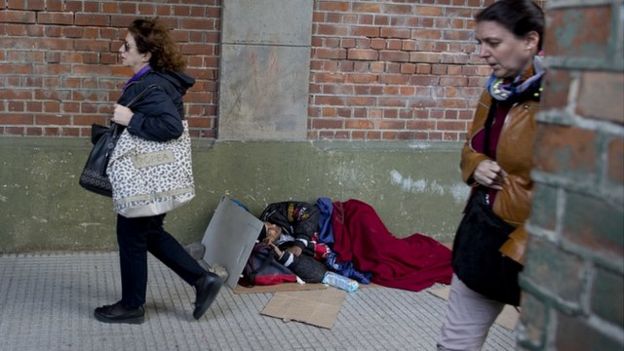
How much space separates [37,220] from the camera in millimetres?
5730

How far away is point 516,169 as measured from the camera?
8.82 feet

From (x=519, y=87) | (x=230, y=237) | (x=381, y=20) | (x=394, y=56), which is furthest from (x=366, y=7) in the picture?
(x=519, y=87)

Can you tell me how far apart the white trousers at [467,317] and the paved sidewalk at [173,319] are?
5.04 feet

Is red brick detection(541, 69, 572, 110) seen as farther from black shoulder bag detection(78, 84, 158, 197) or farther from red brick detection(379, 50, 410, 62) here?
red brick detection(379, 50, 410, 62)

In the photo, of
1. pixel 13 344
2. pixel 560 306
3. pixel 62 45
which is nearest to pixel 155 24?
pixel 62 45

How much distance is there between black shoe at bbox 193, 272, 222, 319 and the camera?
4.61 metres

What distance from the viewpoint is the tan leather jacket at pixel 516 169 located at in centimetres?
263

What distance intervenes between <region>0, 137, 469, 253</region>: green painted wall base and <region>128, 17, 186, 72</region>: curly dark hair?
5.24 feet

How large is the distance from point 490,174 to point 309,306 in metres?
2.48

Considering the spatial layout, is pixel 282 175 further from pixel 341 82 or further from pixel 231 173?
pixel 341 82

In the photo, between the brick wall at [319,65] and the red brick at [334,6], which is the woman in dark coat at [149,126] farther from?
the red brick at [334,6]

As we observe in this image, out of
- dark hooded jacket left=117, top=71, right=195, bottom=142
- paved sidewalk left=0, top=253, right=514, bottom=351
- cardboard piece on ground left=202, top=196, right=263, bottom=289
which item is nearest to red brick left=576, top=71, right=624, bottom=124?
dark hooded jacket left=117, top=71, right=195, bottom=142

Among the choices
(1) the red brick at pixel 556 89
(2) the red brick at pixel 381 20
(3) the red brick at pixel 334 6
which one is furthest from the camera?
(2) the red brick at pixel 381 20

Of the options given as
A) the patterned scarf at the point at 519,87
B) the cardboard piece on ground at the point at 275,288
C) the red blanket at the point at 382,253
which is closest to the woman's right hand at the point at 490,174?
the patterned scarf at the point at 519,87
